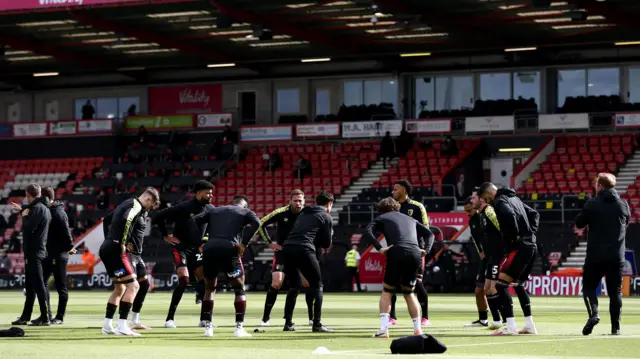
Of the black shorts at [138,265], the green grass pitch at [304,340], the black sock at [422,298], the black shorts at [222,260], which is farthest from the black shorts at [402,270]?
the black shorts at [138,265]

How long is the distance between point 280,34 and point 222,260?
3401 cm

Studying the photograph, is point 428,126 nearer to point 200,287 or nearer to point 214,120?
point 214,120

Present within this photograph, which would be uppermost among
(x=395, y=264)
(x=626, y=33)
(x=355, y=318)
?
(x=626, y=33)

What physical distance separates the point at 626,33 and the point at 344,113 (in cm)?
1368

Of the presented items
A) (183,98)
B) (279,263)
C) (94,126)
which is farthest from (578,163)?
(279,263)

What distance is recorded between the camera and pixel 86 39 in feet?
178

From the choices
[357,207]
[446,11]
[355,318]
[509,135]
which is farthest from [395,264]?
[509,135]

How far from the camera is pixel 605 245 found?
55.0ft

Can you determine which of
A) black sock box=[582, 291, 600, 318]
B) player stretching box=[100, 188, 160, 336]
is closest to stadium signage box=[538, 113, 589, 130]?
black sock box=[582, 291, 600, 318]

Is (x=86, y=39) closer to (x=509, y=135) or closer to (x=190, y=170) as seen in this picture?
(x=190, y=170)

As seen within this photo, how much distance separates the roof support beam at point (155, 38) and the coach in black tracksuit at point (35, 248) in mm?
28808

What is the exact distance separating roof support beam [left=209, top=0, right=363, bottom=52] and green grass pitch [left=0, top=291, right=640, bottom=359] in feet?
74.1

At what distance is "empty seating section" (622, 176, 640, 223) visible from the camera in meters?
44.2

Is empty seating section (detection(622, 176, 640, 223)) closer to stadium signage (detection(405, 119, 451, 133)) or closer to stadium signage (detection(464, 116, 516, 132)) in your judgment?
stadium signage (detection(464, 116, 516, 132))
